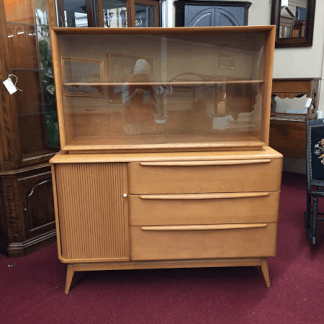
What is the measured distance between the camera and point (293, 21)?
14.7 feet

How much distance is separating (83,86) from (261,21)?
3511mm

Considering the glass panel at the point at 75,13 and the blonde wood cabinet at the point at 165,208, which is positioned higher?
the glass panel at the point at 75,13

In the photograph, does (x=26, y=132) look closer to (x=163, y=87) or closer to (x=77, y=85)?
(x=77, y=85)

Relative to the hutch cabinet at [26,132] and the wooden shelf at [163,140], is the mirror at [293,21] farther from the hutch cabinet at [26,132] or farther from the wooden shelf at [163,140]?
the hutch cabinet at [26,132]

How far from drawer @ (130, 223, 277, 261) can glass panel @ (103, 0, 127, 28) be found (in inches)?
76.4

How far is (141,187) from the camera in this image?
205 centimetres

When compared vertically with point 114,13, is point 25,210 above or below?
below

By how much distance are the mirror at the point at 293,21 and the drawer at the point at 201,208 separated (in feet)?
10.6

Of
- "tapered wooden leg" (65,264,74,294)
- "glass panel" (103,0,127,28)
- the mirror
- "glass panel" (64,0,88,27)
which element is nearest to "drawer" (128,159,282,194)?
"tapered wooden leg" (65,264,74,294)

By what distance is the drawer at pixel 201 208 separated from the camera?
81.5 inches

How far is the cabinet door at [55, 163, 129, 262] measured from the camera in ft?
6.68

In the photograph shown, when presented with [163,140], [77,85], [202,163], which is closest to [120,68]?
[77,85]

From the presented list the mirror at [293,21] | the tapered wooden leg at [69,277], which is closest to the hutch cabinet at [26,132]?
the tapered wooden leg at [69,277]

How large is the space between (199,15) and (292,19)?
1.31 m
